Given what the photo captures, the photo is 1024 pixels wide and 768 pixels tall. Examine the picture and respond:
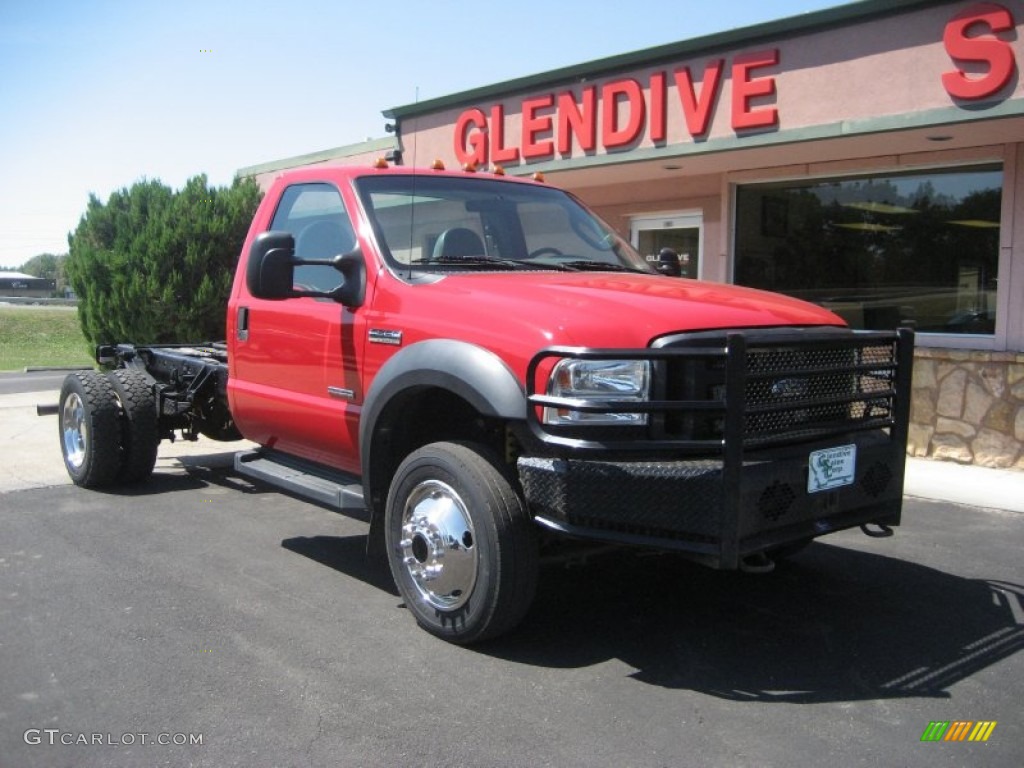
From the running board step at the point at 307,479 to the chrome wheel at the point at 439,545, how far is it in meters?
0.44

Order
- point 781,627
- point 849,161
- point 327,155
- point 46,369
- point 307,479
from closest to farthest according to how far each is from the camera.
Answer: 1. point 781,627
2. point 307,479
3. point 849,161
4. point 327,155
5. point 46,369

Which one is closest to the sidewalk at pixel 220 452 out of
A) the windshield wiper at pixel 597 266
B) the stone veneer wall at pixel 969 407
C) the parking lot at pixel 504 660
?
the stone veneer wall at pixel 969 407

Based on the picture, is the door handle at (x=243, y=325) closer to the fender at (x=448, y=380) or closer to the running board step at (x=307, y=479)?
the running board step at (x=307, y=479)

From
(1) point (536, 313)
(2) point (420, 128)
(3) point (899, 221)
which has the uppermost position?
(2) point (420, 128)

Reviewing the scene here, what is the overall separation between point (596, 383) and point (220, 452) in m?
6.13

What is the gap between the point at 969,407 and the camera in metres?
8.67

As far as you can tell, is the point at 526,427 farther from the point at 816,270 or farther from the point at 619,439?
the point at 816,270

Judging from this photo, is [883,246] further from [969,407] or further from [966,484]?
[966,484]

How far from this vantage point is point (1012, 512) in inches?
271

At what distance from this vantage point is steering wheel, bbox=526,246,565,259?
5.11 meters

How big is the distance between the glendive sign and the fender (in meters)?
5.77

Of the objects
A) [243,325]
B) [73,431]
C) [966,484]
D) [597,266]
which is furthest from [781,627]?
[73,431]

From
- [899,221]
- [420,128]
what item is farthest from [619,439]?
[420,128]

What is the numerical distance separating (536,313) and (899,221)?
714 cm
